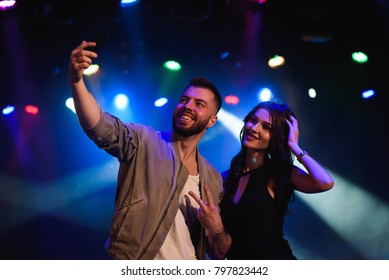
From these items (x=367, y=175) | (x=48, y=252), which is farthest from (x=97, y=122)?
(x=367, y=175)

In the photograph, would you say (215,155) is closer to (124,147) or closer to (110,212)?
(110,212)

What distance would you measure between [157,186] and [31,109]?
112 inches

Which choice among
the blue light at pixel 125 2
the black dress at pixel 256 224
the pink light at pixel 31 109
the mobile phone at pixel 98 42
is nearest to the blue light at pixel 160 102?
the blue light at pixel 125 2

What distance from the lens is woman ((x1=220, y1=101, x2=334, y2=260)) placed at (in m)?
2.32

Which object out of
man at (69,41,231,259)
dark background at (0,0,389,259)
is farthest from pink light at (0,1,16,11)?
man at (69,41,231,259)

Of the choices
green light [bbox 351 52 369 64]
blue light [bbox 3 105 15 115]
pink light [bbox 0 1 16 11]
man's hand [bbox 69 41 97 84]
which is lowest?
blue light [bbox 3 105 15 115]

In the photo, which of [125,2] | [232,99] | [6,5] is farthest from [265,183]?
[6,5]

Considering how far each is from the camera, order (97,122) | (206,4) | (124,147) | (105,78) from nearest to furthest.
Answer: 1. (97,122)
2. (124,147)
3. (206,4)
4. (105,78)

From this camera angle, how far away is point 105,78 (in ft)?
15.3

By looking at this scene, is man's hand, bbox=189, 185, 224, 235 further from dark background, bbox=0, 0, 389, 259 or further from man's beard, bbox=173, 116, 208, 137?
dark background, bbox=0, 0, 389, 259

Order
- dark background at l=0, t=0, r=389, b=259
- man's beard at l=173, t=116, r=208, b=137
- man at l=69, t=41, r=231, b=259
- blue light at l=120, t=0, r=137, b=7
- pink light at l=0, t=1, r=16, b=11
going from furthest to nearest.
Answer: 1. dark background at l=0, t=0, r=389, b=259
2. blue light at l=120, t=0, r=137, b=7
3. pink light at l=0, t=1, r=16, b=11
4. man's beard at l=173, t=116, r=208, b=137
5. man at l=69, t=41, r=231, b=259

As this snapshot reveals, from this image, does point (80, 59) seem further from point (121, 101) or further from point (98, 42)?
point (121, 101)

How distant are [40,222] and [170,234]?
2727 mm

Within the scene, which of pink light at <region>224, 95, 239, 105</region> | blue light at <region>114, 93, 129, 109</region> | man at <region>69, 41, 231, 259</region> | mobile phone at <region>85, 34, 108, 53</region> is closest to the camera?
mobile phone at <region>85, 34, 108, 53</region>
